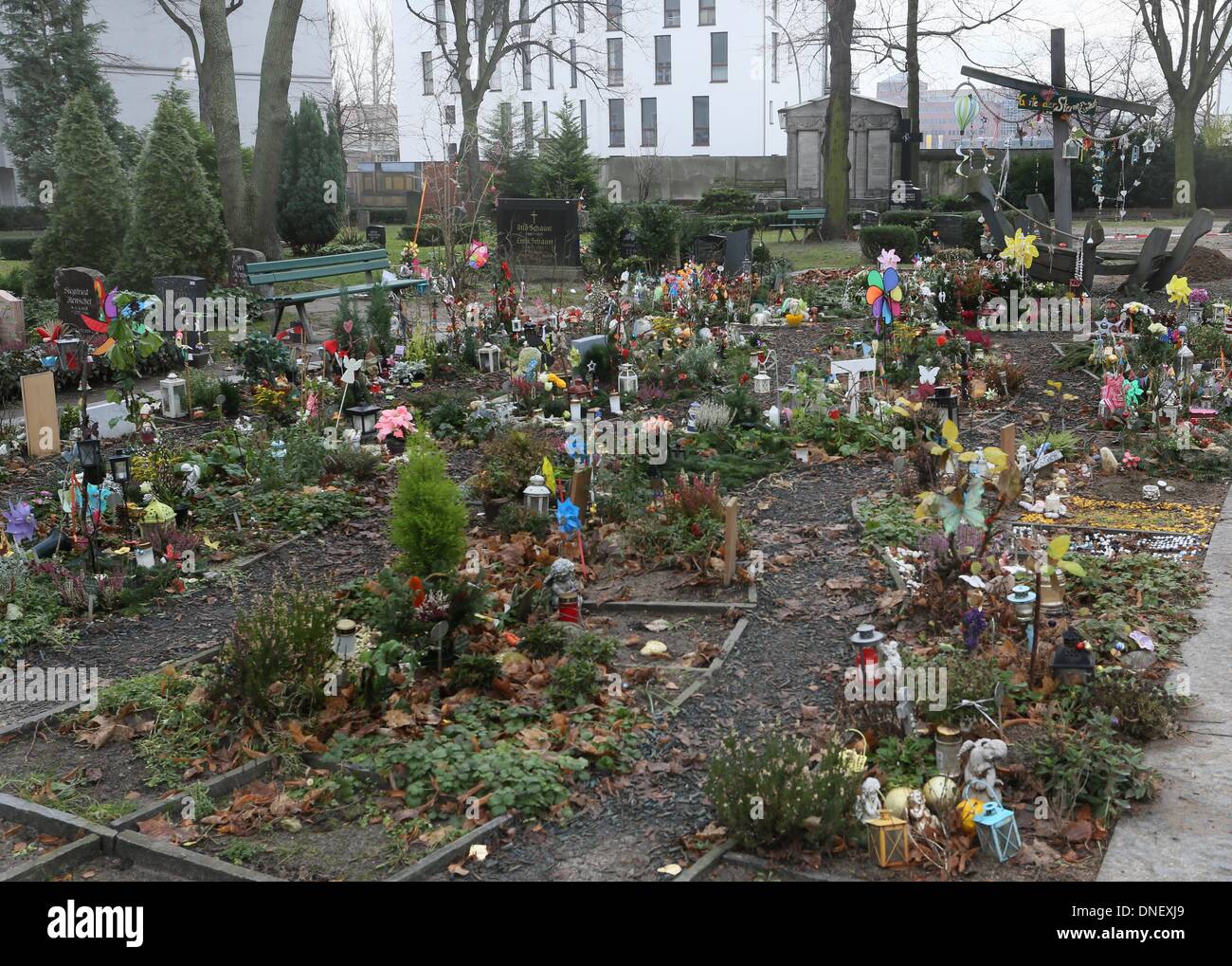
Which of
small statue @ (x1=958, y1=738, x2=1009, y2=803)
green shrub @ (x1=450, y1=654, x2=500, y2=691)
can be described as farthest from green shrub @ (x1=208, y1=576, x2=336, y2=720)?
small statue @ (x1=958, y1=738, x2=1009, y2=803)

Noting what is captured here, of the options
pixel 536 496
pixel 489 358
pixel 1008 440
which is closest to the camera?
pixel 1008 440

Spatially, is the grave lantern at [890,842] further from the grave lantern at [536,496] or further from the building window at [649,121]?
the building window at [649,121]

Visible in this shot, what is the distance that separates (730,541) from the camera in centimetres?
699

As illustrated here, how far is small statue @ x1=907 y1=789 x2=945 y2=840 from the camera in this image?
4.34 meters

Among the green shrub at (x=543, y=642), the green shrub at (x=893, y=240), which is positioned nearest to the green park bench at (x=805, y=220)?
the green shrub at (x=893, y=240)

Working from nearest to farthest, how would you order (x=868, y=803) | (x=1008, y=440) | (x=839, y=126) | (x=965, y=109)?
1. (x=868, y=803)
2. (x=1008, y=440)
3. (x=965, y=109)
4. (x=839, y=126)

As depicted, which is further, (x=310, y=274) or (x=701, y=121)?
(x=701, y=121)

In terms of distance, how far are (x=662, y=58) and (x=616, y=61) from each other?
101 inches

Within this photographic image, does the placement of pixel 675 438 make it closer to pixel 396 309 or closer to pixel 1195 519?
pixel 1195 519

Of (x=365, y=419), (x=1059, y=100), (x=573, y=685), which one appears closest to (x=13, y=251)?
(x=365, y=419)

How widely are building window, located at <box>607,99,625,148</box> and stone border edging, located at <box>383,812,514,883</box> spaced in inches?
2215

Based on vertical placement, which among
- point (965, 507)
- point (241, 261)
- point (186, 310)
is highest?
point (241, 261)

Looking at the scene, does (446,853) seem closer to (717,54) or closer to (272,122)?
(272,122)

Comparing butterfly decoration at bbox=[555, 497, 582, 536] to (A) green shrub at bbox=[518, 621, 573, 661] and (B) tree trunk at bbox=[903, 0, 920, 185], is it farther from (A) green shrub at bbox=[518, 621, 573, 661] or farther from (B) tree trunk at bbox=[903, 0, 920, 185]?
(B) tree trunk at bbox=[903, 0, 920, 185]
